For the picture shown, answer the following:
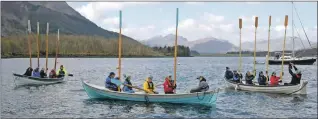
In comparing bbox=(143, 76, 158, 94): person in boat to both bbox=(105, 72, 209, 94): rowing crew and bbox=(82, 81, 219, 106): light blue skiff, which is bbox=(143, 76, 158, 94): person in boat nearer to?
bbox=(105, 72, 209, 94): rowing crew

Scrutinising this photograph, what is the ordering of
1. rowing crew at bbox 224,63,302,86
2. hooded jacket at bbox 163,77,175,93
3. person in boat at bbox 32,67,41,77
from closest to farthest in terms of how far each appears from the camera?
hooded jacket at bbox 163,77,175,93, rowing crew at bbox 224,63,302,86, person in boat at bbox 32,67,41,77

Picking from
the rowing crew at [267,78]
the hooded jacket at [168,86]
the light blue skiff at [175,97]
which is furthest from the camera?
the rowing crew at [267,78]

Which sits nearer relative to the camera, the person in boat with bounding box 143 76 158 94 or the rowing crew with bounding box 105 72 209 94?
the rowing crew with bounding box 105 72 209 94

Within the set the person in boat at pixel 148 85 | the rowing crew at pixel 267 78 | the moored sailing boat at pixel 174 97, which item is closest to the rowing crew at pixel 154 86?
the person in boat at pixel 148 85

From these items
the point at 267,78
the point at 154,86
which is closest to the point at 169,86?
the point at 154,86

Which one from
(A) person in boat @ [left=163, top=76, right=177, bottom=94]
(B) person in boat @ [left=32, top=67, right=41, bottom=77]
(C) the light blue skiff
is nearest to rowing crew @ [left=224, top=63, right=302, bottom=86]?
(C) the light blue skiff

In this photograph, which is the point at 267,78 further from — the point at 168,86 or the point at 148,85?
the point at 148,85

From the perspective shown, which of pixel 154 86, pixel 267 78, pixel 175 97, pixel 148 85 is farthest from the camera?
pixel 267 78

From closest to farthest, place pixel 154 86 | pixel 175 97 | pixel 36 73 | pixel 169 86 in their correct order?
pixel 175 97
pixel 169 86
pixel 154 86
pixel 36 73

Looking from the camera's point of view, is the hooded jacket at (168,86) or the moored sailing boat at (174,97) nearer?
the moored sailing boat at (174,97)

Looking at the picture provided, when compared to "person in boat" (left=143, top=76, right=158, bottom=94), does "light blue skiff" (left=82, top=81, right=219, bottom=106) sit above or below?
below

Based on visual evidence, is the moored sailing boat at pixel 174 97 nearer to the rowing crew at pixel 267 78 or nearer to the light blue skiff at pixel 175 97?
the light blue skiff at pixel 175 97

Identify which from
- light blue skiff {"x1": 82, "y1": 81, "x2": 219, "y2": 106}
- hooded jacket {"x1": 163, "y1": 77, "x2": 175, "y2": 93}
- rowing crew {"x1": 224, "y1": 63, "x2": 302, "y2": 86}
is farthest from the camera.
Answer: rowing crew {"x1": 224, "y1": 63, "x2": 302, "y2": 86}

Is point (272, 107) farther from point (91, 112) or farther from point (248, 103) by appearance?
point (91, 112)
